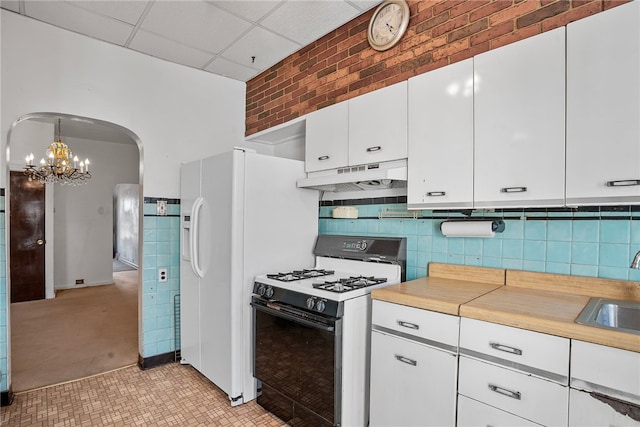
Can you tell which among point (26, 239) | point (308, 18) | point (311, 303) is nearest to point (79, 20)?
point (308, 18)

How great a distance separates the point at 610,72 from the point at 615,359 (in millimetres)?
1079

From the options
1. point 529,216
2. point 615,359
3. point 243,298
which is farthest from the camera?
point 243,298

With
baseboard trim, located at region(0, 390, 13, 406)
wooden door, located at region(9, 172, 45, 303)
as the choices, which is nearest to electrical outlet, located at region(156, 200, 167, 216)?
baseboard trim, located at region(0, 390, 13, 406)

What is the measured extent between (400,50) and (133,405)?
120 inches

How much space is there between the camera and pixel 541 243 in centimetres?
177

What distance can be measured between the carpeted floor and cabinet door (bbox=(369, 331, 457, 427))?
241 centimetres

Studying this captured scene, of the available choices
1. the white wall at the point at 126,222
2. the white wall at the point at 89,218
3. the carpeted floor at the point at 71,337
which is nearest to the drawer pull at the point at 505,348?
the carpeted floor at the point at 71,337

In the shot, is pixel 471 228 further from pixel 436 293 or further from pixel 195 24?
pixel 195 24

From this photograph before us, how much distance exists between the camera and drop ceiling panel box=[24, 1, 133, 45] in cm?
231

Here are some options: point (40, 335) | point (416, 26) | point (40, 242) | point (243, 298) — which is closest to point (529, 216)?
point (416, 26)

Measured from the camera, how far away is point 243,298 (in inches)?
92.8

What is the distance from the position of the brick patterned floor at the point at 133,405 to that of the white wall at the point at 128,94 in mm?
1544

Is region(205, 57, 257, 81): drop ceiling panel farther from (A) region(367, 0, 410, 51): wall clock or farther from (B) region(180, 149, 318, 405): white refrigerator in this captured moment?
(A) region(367, 0, 410, 51): wall clock

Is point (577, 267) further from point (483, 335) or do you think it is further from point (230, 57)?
point (230, 57)
